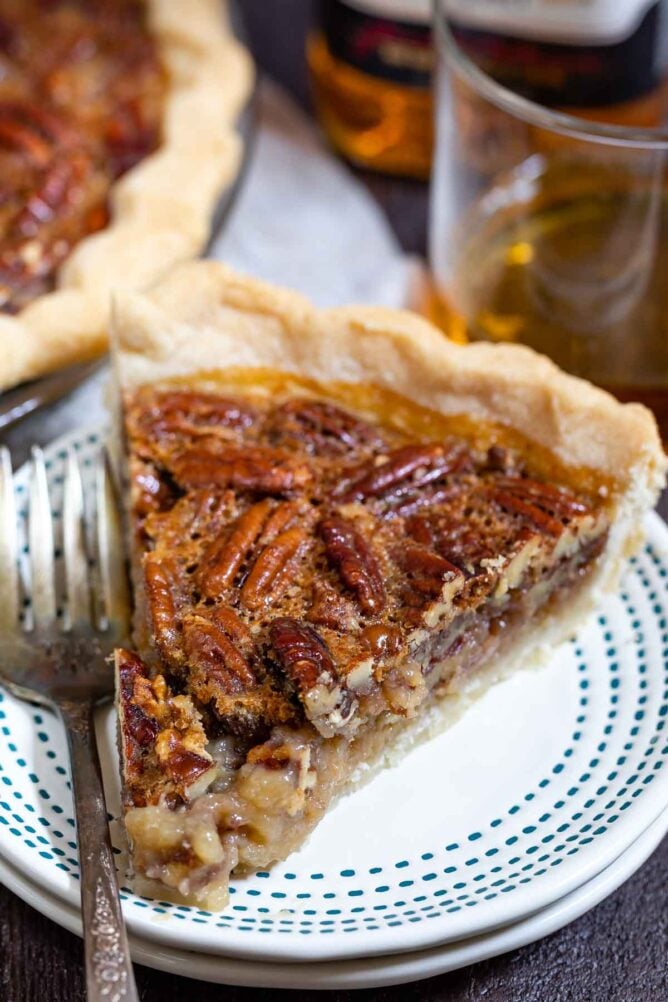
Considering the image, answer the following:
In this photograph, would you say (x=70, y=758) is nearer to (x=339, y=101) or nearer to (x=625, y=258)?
(x=625, y=258)

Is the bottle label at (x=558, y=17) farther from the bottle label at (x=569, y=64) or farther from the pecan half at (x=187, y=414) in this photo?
the pecan half at (x=187, y=414)

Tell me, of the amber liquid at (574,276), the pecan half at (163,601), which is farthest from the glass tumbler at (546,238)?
the pecan half at (163,601)

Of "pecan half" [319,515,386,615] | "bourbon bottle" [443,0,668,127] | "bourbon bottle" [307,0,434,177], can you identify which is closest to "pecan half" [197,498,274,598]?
"pecan half" [319,515,386,615]

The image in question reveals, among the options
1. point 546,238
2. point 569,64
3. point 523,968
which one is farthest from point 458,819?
point 569,64

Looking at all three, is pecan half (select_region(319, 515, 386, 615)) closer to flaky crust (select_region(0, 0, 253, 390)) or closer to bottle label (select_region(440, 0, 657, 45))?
flaky crust (select_region(0, 0, 253, 390))

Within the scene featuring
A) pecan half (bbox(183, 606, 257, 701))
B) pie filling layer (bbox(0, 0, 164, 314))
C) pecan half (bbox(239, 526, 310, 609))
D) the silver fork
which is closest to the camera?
the silver fork

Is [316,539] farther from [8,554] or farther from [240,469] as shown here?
[8,554]

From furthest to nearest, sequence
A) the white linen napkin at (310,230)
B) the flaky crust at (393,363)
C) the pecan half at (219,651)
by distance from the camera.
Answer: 1. the white linen napkin at (310,230)
2. the flaky crust at (393,363)
3. the pecan half at (219,651)
